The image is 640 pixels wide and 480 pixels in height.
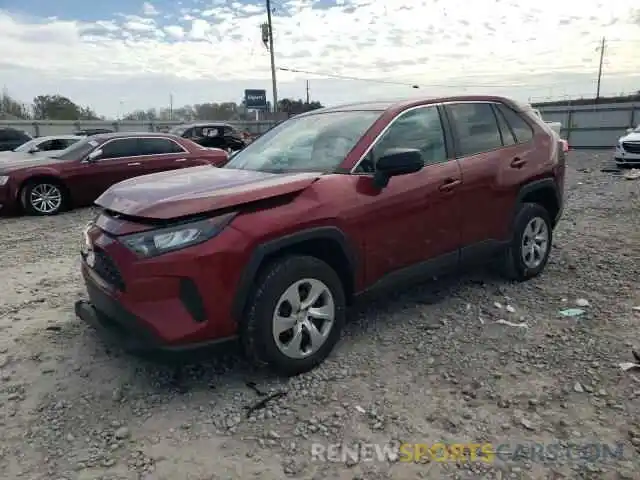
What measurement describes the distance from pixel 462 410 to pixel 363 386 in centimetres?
60

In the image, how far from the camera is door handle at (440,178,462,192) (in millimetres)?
3957

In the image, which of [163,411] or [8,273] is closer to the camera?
[163,411]

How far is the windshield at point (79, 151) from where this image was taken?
386 inches

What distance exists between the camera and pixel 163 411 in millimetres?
3010

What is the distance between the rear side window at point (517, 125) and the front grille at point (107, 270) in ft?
11.7

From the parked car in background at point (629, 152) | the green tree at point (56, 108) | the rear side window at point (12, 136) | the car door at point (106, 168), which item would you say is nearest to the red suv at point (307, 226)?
the car door at point (106, 168)

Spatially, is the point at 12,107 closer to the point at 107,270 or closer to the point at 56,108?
the point at 56,108

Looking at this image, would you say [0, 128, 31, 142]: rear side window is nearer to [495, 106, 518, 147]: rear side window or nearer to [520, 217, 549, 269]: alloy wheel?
[495, 106, 518, 147]: rear side window

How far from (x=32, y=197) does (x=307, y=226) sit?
313 inches

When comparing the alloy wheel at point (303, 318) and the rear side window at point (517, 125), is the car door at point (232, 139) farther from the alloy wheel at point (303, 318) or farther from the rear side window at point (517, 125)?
the alloy wheel at point (303, 318)

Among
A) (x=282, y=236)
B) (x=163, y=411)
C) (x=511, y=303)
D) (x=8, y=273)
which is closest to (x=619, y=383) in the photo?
(x=511, y=303)

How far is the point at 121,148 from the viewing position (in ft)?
33.4

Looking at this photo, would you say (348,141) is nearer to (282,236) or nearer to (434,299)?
(282,236)

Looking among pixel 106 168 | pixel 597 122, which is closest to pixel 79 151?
pixel 106 168
